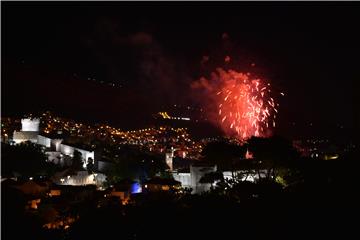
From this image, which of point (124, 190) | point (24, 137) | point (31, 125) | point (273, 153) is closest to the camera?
point (273, 153)

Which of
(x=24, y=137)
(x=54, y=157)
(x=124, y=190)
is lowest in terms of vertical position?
(x=124, y=190)

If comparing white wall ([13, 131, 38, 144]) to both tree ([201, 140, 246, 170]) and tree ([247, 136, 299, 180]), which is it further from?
tree ([247, 136, 299, 180])

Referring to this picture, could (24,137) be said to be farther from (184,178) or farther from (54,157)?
(184,178)

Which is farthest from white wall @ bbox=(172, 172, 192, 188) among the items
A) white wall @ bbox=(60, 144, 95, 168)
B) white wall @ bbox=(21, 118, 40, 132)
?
white wall @ bbox=(21, 118, 40, 132)

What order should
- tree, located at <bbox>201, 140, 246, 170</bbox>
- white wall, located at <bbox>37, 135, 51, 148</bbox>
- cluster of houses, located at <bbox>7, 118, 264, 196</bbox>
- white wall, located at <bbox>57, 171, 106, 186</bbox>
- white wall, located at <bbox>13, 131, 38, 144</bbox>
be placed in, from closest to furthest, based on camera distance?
1. tree, located at <bbox>201, 140, 246, 170</bbox>
2. cluster of houses, located at <bbox>7, 118, 264, 196</bbox>
3. white wall, located at <bbox>57, 171, 106, 186</bbox>
4. white wall, located at <bbox>37, 135, 51, 148</bbox>
5. white wall, located at <bbox>13, 131, 38, 144</bbox>

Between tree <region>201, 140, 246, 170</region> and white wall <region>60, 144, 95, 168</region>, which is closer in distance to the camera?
tree <region>201, 140, 246, 170</region>

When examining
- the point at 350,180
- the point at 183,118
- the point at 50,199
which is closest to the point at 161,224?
the point at 350,180

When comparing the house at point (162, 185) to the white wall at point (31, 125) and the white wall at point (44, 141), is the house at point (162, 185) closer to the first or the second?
the white wall at point (44, 141)

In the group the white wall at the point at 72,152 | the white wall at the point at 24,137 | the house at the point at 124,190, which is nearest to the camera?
the house at the point at 124,190

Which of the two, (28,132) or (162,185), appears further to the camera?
(28,132)

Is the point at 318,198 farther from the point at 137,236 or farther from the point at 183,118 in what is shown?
the point at 183,118

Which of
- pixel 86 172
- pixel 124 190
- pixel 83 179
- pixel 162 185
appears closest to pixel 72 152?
pixel 86 172

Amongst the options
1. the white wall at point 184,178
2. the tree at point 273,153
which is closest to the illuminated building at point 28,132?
the white wall at point 184,178
